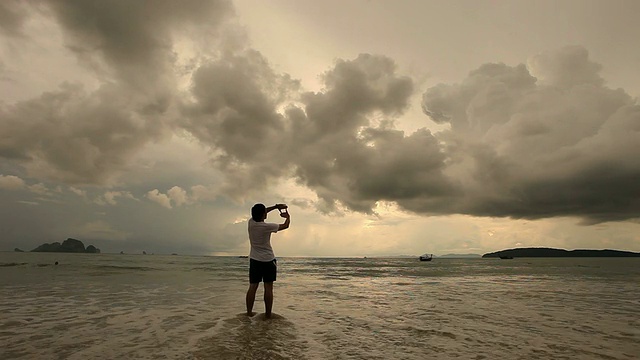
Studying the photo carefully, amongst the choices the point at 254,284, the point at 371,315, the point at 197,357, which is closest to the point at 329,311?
the point at 371,315

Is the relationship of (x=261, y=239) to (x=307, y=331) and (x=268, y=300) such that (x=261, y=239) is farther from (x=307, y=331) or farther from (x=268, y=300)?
(x=307, y=331)

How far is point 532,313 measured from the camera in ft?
33.2

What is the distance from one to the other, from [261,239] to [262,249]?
253 mm

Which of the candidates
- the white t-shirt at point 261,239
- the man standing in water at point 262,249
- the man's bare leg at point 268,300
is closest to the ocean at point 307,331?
the man's bare leg at point 268,300

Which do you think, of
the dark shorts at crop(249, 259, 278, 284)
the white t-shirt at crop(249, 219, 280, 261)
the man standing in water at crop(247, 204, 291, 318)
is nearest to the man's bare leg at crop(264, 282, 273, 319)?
the man standing in water at crop(247, 204, 291, 318)

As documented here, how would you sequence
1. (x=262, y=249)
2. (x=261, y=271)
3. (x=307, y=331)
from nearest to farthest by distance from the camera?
(x=307, y=331), (x=261, y=271), (x=262, y=249)

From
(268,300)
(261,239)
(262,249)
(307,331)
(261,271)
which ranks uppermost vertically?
(261,239)

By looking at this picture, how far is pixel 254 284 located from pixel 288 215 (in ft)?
6.24

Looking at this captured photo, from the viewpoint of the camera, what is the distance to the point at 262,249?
8180 millimetres

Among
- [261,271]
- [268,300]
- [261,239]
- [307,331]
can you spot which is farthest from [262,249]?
[307,331]

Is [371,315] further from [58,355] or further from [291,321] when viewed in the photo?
[58,355]

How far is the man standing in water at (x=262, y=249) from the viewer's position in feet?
26.5

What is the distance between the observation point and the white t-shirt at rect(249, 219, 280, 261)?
809cm

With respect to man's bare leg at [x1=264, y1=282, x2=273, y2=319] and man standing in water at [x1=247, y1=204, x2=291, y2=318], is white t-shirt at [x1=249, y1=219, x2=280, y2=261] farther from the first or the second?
man's bare leg at [x1=264, y1=282, x2=273, y2=319]
